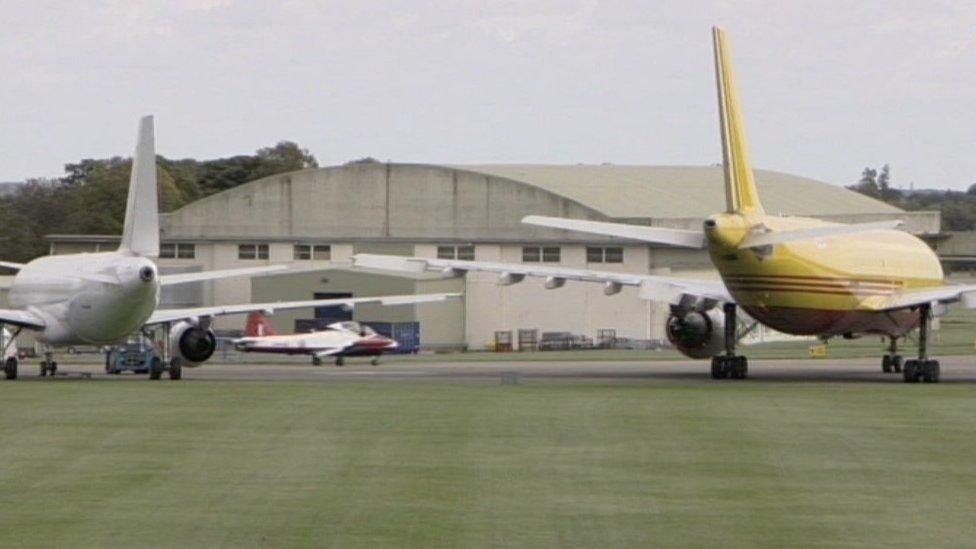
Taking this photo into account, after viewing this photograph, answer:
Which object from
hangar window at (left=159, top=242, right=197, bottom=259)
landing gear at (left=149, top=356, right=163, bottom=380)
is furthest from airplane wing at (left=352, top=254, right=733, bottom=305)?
hangar window at (left=159, top=242, right=197, bottom=259)

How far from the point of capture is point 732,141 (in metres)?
47.4

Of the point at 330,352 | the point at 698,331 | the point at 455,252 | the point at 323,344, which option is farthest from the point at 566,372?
the point at 455,252

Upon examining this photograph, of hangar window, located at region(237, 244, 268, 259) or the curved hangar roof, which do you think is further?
the curved hangar roof

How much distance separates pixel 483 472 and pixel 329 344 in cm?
5384

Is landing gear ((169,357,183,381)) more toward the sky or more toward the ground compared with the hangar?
more toward the ground

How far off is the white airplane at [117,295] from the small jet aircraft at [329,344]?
2079 cm

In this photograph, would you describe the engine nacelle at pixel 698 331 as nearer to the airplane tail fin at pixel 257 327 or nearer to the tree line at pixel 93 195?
the airplane tail fin at pixel 257 327

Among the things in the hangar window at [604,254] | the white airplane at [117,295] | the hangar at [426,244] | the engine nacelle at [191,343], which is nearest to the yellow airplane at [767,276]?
the white airplane at [117,295]

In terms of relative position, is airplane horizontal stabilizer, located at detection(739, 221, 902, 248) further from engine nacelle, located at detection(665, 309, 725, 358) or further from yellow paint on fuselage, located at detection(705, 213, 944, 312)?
engine nacelle, located at detection(665, 309, 725, 358)

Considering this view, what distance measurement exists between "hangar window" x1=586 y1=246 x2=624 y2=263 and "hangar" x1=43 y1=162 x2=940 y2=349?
76mm

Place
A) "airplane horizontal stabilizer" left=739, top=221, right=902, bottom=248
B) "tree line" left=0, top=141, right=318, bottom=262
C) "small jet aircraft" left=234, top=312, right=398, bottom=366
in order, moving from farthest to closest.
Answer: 1. "tree line" left=0, top=141, right=318, bottom=262
2. "small jet aircraft" left=234, top=312, right=398, bottom=366
3. "airplane horizontal stabilizer" left=739, top=221, right=902, bottom=248

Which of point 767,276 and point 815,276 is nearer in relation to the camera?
point 767,276

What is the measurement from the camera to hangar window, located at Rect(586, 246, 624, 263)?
101062 millimetres

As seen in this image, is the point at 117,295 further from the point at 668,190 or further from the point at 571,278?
the point at 668,190
